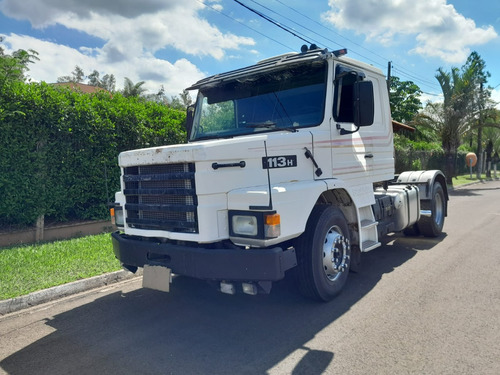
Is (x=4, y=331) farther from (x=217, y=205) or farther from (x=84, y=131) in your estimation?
(x=84, y=131)

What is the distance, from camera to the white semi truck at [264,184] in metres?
3.69

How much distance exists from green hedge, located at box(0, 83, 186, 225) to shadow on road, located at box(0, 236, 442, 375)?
304cm

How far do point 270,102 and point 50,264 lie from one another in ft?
13.4

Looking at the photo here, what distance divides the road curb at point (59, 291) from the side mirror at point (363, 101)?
3.91 metres

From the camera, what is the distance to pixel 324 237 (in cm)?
434

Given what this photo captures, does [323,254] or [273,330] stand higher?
[323,254]

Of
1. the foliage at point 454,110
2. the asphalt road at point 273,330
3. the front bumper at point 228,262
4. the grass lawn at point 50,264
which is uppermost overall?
the foliage at point 454,110

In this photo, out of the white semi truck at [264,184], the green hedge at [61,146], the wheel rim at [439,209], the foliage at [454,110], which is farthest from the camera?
the foliage at [454,110]

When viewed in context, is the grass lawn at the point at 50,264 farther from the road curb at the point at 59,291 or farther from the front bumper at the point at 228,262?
the front bumper at the point at 228,262

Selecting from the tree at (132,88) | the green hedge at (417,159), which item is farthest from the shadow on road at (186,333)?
the tree at (132,88)

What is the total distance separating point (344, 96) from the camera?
4.85 metres

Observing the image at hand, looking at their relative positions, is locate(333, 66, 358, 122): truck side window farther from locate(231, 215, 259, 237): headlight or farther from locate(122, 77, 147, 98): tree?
locate(122, 77, 147, 98): tree

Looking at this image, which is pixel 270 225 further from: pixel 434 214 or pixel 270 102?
pixel 434 214

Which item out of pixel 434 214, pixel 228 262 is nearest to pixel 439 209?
pixel 434 214
